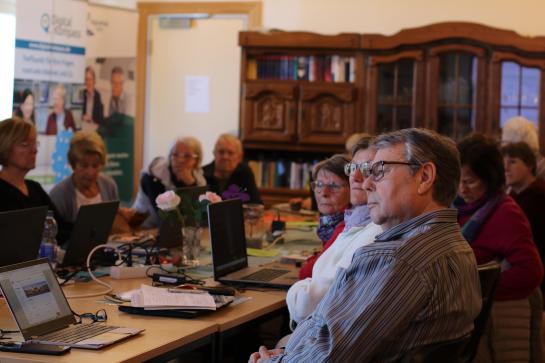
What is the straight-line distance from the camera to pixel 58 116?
23.0ft

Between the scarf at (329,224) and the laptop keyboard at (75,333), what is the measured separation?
1.50 metres

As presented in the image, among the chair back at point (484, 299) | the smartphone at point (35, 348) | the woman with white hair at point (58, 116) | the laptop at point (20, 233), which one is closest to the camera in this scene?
the smartphone at point (35, 348)

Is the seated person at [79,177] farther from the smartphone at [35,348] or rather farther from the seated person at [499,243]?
the smartphone at [35,348]

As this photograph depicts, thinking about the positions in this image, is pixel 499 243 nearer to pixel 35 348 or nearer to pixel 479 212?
pixel 479 212

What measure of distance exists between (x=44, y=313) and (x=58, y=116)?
14.6 feet

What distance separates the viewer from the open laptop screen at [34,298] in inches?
104

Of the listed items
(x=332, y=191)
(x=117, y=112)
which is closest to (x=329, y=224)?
(x=332, y=191)

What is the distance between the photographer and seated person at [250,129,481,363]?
2213mm

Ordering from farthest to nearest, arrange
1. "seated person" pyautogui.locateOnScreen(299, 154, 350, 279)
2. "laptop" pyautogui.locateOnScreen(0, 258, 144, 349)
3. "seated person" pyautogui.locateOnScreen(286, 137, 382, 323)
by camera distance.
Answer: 1. "seated person" pyautogui.locateOnScreen(299, 154, 350, 279)
2. "seated person" pyautogui.locateOnScreen(286, 137, 382, 323)
3. "laptop" pyautogui.locateOnScreen(0, 258, 144, 349)

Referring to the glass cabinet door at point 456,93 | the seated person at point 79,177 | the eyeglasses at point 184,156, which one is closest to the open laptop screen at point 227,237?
the seated person at point 79,177

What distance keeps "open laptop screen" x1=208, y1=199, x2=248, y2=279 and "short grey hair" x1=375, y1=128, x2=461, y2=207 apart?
152 centimetres

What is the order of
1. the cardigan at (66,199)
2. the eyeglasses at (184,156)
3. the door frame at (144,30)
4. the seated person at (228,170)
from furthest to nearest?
the door frame at (144,30) < the seated person at (228,170) < the eyeglasses at (184,156) < the cardigan at (66,199)

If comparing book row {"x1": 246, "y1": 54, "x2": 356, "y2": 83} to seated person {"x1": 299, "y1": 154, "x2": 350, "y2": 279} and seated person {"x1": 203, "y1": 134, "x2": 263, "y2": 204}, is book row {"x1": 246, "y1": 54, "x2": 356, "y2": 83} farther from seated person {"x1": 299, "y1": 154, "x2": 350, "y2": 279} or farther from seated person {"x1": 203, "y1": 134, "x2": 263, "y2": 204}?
seated person {"x1": 299, "y1": 154, "x2": 350, "y2": 279}

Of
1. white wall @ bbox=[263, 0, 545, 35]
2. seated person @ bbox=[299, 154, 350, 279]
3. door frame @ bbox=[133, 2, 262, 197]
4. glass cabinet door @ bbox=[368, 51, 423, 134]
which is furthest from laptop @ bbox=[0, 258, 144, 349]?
door frame @ bbox=[133, 2, 262, 197]
